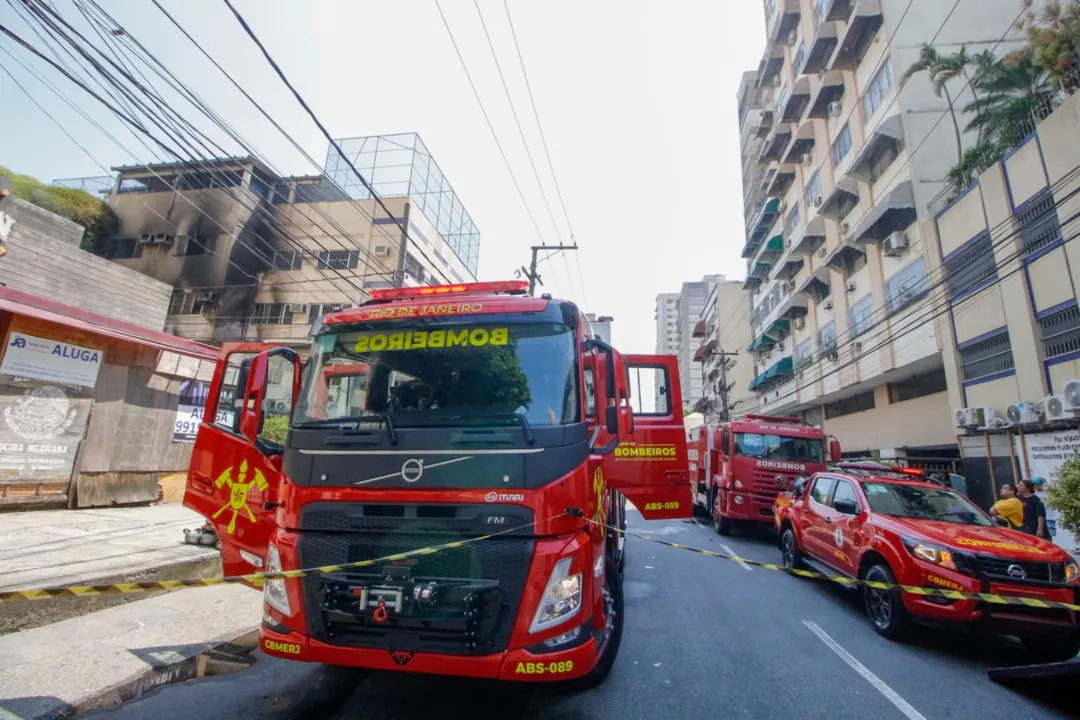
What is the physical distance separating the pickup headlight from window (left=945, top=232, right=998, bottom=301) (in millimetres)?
12481

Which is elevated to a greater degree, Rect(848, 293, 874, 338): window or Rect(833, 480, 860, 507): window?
Rect(848, 293, 874, 338): window

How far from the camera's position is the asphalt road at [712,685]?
11.7 feet

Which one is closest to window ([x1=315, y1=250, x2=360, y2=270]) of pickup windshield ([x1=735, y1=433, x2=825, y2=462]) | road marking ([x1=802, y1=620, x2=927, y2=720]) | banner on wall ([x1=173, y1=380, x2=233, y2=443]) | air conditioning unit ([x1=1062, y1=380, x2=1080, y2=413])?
banner on wall ([x1=173, y1=380, x2=233, y2=443])

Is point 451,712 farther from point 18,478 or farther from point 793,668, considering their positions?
point 18,478

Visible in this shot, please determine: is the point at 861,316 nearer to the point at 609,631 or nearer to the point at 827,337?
the point at 827,337

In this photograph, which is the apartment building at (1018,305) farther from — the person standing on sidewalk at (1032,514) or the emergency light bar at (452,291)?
the emergency light bar at (452,291)

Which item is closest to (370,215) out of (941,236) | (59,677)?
(941,236)

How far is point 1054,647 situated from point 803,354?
88.6 ft

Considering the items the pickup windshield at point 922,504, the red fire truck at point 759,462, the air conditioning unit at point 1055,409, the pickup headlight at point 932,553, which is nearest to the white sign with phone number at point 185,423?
the red fire truck at point 759,462

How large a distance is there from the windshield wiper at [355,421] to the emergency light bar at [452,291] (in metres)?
1.40

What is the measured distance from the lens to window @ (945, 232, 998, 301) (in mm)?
14445

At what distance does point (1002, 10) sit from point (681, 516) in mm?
25540

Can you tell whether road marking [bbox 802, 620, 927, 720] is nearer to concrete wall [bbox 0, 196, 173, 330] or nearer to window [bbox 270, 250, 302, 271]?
concrete wall [bbox 0, 196, 173, 330]

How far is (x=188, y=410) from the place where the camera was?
43.0ft
